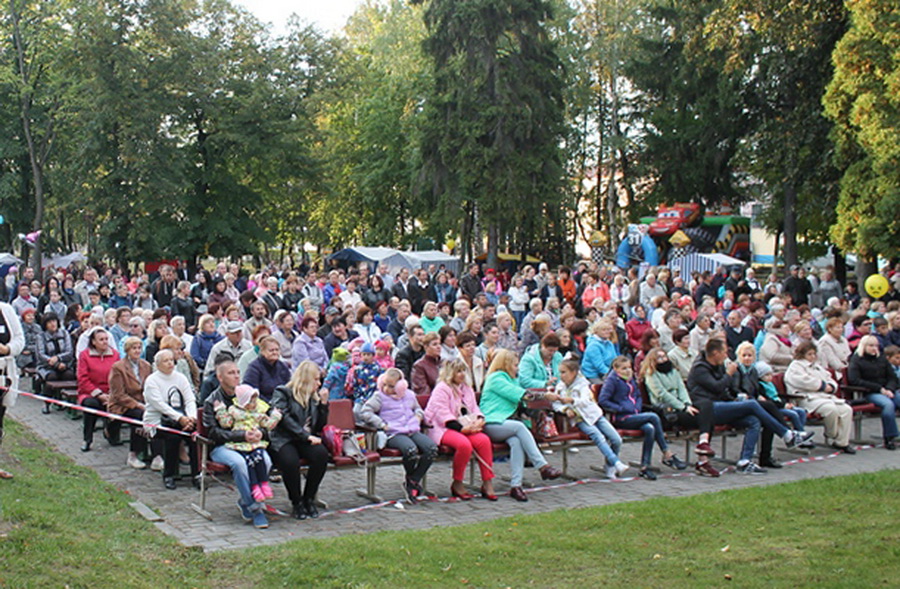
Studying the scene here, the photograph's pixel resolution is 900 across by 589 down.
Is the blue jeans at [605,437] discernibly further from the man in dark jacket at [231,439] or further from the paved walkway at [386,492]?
the man in dark jacket at [231,439]

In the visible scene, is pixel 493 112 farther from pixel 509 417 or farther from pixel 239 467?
pixel 239 467

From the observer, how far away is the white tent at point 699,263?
2980 centimetres

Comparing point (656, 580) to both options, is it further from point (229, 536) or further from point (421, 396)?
point (421, 396)

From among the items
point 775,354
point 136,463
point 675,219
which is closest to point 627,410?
point 775,354

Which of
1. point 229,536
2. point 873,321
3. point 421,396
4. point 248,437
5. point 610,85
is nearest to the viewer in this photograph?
point 229,536

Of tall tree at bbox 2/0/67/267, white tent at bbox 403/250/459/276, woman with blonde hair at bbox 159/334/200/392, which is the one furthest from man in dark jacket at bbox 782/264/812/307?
tall tree at bbox 2/0/67/267

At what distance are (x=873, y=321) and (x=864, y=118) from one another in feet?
33.2

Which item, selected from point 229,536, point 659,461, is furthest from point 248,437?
point 659,461

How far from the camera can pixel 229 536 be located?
7395 mm

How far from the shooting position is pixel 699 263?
3041 cm

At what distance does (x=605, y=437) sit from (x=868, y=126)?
15.6 metres

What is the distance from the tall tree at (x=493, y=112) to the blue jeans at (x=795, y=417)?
82.4 feet

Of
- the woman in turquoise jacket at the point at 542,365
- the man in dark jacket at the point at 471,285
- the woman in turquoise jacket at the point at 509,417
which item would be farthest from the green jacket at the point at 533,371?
the man in dark jacket at the point at 471,285

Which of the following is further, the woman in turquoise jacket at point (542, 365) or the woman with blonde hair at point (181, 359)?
the woman in turquoise jacket at point (542, 365)
